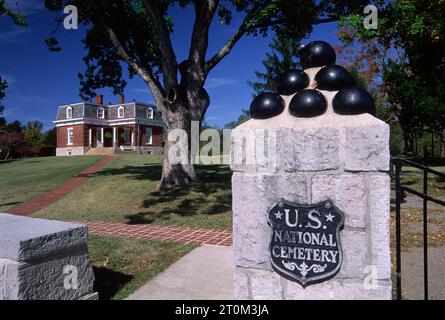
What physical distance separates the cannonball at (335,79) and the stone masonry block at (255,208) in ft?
2.31

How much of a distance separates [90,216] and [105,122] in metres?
35.6

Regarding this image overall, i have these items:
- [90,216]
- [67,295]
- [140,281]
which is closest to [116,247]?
[140,281]

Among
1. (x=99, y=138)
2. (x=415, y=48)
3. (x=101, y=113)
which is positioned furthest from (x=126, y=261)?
(x=101, y=113)

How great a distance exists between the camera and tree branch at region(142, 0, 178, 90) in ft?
32.9

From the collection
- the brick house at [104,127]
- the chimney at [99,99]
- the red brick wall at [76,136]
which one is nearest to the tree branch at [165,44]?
the brick house at [104,127]

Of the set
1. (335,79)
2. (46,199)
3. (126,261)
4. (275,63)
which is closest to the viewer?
(335,79)

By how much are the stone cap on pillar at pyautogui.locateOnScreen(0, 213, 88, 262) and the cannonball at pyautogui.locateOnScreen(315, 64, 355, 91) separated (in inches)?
92.7

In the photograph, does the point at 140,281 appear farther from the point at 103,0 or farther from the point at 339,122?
the point at 103,0

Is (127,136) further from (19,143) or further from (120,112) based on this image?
(19,143)

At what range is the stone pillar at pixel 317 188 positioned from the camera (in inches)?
86.6

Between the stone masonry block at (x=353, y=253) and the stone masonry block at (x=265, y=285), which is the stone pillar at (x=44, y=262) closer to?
the stone masonry block at (x=265, y=285)

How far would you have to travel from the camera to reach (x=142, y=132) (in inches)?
1620

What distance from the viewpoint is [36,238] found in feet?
8.87

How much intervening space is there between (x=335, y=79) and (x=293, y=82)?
0.31 metres
